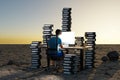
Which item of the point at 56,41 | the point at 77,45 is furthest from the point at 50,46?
the point at 77,45

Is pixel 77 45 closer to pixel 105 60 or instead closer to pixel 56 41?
pixel 56 41

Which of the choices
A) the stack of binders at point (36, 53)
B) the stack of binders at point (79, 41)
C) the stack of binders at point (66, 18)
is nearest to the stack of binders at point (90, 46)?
the stack of binders at point (79, 41)

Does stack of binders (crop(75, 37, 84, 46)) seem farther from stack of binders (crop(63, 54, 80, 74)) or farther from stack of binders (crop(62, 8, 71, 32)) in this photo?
stack of binders (crop(63, 54, 80, 74))

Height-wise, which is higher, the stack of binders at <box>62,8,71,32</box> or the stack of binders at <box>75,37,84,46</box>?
the stack of binders at <box>62,8,71,32</box>

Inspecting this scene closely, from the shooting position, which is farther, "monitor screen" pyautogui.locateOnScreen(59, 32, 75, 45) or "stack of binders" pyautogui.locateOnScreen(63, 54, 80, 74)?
"monitor screen" pyautogui.locateOnScreen(59, 32, 75, 45)

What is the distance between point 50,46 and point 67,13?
316 cm

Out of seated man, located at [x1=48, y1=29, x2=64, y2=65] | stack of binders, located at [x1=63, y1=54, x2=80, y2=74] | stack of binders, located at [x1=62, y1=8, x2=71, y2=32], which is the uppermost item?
stack of binders, located at [x1=62, y1=8, x2=71, y2=32]

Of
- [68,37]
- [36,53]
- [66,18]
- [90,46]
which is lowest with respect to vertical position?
[36,53]

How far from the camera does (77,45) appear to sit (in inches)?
937

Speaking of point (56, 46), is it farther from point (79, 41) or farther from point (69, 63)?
point (79, 41)

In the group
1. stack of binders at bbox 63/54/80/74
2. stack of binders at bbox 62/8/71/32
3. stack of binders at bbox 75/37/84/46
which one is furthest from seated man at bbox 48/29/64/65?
stack of binders at bbox 62/8/71/32

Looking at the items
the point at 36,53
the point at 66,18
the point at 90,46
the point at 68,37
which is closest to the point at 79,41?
the point at 90,46

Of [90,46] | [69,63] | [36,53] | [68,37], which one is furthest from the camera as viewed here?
[36,53]

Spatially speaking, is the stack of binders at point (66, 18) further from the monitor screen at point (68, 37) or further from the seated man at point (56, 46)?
the seated man at point (56, 46)
